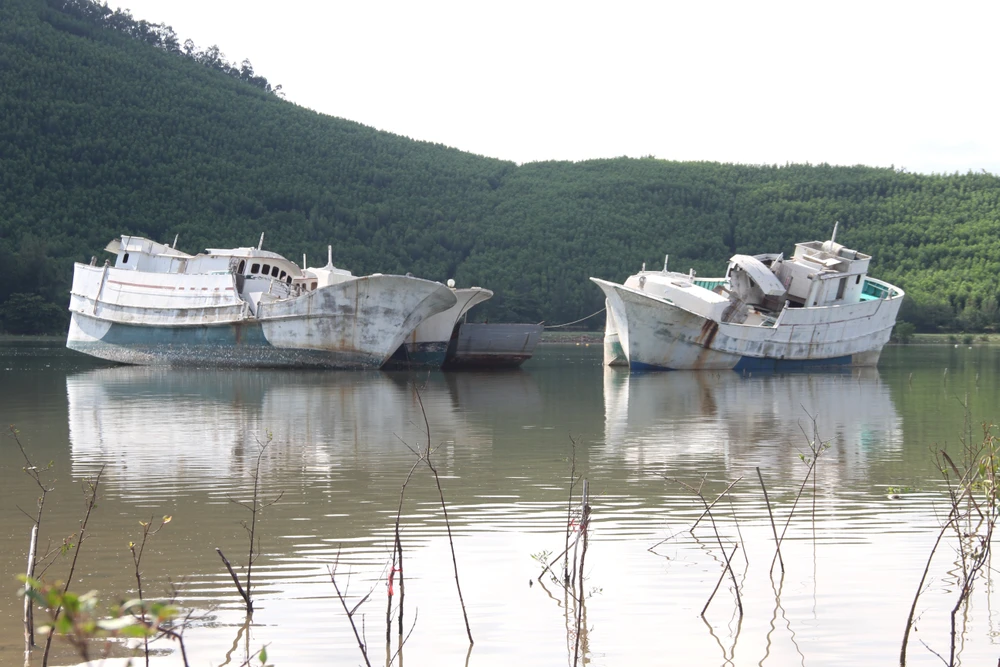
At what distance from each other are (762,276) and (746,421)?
16253 millimetres

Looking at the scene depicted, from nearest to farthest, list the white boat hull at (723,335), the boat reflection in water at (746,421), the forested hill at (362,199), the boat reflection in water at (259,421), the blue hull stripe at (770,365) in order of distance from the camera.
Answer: the boat reflection in water at (259,421), the boat reflection in water at (746,421), the white boat hull at (723,335), the blue hull stripe at (770,365), the forested hill at (362,199)

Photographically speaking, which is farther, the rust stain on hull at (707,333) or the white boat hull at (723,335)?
the rust stain on hull at (707,333)

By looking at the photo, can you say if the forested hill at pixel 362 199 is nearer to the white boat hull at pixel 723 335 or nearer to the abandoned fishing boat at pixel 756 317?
the abandoned fishing boat at pixel 756 317

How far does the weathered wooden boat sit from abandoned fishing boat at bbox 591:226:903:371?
105 inches

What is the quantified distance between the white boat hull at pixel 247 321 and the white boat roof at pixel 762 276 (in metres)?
8.99

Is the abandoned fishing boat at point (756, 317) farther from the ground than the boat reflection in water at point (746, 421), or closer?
Result: farther from the ground

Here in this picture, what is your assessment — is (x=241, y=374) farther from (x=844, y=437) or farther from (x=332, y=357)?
(x=844, y=437)

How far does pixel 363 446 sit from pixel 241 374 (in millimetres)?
17747

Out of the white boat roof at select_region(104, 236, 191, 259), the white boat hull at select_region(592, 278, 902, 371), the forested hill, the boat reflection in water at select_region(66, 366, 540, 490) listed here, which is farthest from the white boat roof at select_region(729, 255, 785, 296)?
the forested hill

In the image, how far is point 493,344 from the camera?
121 ft

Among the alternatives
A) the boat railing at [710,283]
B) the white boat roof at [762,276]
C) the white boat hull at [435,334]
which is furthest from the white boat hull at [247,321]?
the boat railing at [710,283]

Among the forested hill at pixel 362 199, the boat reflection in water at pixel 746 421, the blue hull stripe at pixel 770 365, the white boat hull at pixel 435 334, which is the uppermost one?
the forested hill at pixel 362 199

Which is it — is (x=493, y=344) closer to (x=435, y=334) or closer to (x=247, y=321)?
(x=435, y=334)

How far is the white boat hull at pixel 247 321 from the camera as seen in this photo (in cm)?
3169
